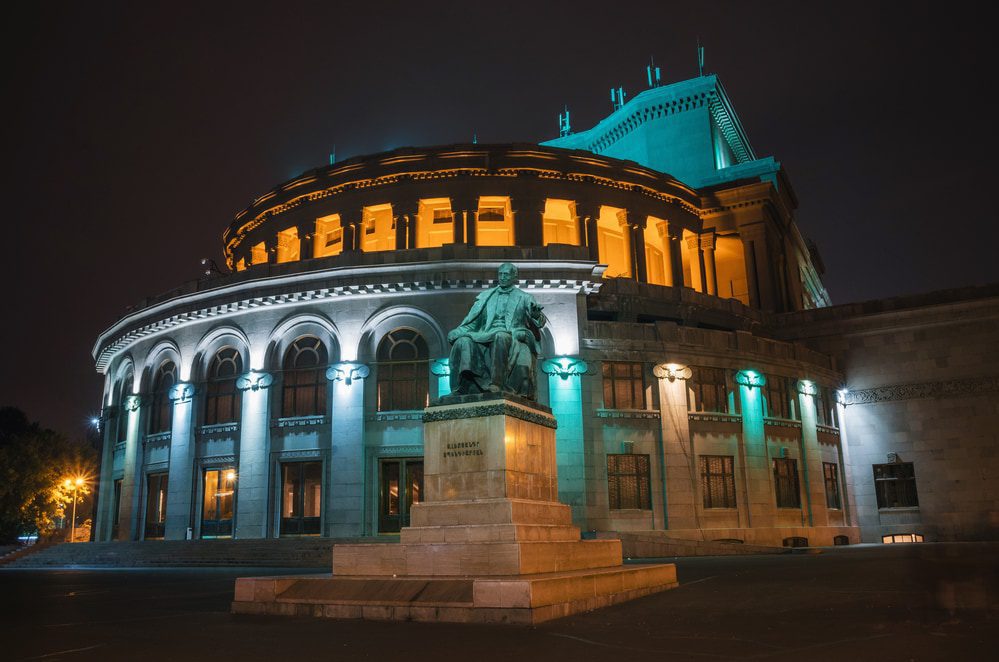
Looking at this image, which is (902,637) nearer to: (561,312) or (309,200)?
(561,312)

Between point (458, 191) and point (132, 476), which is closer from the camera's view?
point (132, 476)

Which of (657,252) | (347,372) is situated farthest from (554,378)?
(657,252)

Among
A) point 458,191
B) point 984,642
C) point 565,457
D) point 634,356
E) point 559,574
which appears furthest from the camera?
point 458,191

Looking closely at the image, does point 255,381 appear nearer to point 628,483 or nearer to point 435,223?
point 435,223

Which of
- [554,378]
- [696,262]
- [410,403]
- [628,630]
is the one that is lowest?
[628,630]

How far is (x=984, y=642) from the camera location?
813 centimetres

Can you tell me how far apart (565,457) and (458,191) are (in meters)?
19.2

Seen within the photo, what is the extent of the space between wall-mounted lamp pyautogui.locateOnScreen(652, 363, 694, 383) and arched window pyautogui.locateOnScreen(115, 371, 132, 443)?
2674 cm

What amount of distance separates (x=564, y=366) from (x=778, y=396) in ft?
37.7

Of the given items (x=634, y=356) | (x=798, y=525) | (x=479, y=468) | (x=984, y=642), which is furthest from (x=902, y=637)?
(x=798, y=525)

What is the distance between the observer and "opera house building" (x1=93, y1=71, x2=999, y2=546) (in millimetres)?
32938

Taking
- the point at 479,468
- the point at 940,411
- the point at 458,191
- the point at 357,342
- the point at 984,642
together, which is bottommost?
the point at 984,642

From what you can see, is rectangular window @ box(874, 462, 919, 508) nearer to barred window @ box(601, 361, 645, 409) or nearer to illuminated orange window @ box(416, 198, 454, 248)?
barred window @ box(601, 361, 645, 409)

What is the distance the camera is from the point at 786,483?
3672cm
